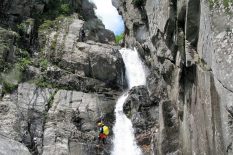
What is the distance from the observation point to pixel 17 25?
31.1 meters

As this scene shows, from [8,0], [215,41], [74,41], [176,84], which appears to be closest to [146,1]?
[74,41]

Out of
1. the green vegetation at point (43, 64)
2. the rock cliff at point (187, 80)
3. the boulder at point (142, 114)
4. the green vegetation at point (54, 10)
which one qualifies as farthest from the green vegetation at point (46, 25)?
the boulder at point (142, 114)

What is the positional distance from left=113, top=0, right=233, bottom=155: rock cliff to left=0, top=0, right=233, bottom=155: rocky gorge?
0.15 ft

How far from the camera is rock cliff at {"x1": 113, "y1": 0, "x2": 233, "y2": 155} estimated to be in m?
14.5

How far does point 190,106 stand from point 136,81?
12.5 m

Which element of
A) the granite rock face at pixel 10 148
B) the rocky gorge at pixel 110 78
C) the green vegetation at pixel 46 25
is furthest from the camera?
the green vegetation at pixel 46 25

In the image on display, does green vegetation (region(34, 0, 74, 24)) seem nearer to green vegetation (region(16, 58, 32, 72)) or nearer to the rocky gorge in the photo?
the rocky gorge

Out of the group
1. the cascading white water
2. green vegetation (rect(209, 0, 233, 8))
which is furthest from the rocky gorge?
the cascading white water

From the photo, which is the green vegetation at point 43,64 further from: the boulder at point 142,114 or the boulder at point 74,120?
the boulder at point 142,114

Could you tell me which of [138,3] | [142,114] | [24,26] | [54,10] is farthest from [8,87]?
[138,3]

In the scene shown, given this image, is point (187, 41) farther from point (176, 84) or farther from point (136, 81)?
point (136, 81)

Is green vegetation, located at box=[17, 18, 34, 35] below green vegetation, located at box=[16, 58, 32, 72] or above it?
above

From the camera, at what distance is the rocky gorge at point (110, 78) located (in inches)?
619

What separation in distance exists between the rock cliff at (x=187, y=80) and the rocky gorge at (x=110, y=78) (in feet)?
0.15
